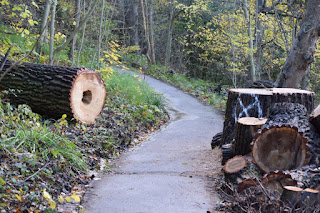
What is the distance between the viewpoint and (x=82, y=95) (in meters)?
7.61

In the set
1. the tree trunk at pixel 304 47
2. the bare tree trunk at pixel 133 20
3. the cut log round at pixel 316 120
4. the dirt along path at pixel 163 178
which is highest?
the bare tree trunk at pixel 133 20

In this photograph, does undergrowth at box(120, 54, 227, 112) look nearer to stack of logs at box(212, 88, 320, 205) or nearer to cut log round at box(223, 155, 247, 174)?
stack of logs at box(212, 88, 320, 205)

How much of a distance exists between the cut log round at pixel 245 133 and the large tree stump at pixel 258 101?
0.75 m

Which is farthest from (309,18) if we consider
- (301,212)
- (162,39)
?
(162,39)

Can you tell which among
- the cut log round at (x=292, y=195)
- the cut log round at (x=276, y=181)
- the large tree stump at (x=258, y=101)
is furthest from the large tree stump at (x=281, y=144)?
the large tree stump at (x=258, y=101)

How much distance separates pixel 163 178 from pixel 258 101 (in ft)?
7.40

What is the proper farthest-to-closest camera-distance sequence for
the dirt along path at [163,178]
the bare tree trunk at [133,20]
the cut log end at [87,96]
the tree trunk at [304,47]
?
the bare tree trunk at [133,20] < the tree trunk at [304,47] < the cut log end at [87,96] < the dirt along path at [163,178]

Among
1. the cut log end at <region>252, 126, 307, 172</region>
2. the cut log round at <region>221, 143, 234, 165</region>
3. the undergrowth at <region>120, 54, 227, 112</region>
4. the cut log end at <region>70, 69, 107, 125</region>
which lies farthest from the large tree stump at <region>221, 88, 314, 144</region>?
the undergrowth at <region>120, 54, 227, 112</region>

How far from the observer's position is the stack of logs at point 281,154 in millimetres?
4074

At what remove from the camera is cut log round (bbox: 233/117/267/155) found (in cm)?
544

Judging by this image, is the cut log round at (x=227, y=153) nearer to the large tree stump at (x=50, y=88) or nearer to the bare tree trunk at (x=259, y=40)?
the large tree stump at (x=50, y=88)

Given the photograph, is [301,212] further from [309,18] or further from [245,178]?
[309,18]

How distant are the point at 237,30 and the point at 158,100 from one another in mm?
5567

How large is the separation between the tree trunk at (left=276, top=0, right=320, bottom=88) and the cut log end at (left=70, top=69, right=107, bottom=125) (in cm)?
441
